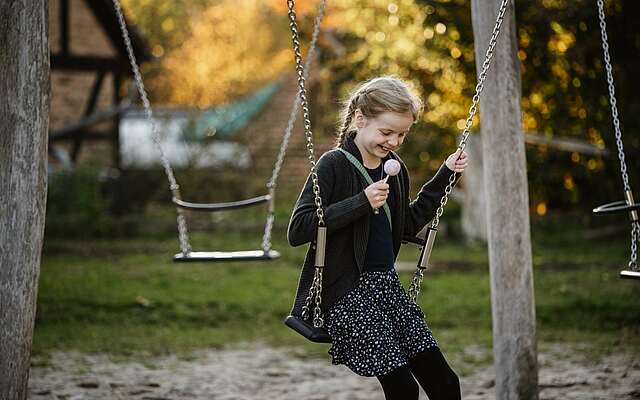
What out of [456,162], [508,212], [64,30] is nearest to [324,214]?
[456,162]

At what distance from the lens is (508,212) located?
15.7 ft

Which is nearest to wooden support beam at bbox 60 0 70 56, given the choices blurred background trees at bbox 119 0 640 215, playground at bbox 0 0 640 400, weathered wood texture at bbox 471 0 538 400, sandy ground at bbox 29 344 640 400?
playground at bbox 0 0 640 400

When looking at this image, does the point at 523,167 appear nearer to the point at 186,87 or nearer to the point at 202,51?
the point at 186,87

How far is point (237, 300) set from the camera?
9.12 metres

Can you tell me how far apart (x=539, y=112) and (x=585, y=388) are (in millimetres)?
7121

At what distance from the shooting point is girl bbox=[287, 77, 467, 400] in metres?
3.58

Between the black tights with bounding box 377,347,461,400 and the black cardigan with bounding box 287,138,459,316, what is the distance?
14.1 inches

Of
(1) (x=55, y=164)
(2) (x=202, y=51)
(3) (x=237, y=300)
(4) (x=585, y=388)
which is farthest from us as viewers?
(2) (x=202, y=51)

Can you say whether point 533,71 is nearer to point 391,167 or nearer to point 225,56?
point 391,167

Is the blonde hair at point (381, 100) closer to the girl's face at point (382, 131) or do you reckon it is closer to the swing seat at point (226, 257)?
the girl's face at point (382, 131)

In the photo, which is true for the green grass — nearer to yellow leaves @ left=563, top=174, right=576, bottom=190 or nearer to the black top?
yellow leaves @ left=563, top=174, right=576, bottom=190

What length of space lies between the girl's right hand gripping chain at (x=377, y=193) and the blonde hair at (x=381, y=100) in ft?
1.03

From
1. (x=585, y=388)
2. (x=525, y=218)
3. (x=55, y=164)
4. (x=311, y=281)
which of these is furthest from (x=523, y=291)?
(x=55, y=164)

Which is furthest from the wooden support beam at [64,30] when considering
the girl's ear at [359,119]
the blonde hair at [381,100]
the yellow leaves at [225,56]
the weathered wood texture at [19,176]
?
the girl's ear at [359,119]
